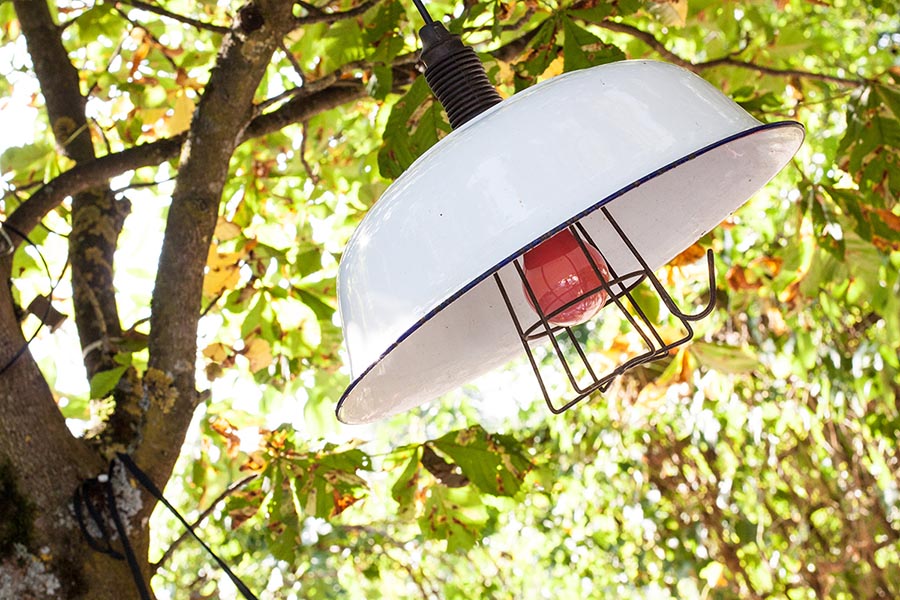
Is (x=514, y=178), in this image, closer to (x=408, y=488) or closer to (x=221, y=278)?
(x=408, y=488)

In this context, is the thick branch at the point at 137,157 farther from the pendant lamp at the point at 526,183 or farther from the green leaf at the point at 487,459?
the pendant lamp at the point at 526,183

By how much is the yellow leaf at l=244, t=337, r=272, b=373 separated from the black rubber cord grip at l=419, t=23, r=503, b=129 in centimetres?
92

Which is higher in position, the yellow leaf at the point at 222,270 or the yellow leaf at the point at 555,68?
the yellow leaf at the point at 222,270

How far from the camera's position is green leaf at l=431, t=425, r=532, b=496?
4.07 feet

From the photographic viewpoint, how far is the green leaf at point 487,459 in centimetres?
124

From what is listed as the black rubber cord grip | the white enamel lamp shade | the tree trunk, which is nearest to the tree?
the tree trunk

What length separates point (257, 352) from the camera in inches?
56.8

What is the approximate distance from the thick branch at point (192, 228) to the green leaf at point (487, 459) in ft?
1.34

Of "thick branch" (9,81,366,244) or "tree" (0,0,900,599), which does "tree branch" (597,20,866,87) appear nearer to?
"tree" (0,0,900,599)

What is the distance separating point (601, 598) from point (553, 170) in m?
4.02

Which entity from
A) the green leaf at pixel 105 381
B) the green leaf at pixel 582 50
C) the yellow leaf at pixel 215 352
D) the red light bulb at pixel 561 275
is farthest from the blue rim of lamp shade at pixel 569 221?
the yellow leaf at pixel 215 352

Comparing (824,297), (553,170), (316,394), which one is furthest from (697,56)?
(553,170)

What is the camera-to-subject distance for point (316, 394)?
5.67ft

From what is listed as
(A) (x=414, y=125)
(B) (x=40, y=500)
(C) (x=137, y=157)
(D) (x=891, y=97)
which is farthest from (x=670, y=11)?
(B) (x=40, y=500)
